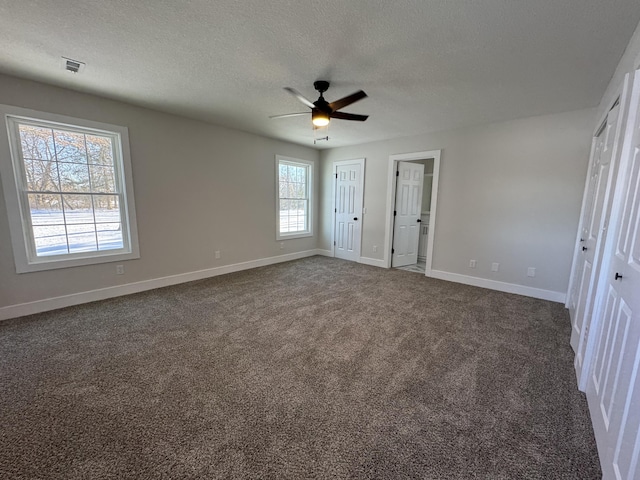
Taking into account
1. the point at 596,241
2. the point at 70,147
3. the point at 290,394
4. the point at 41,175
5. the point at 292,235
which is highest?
the point at 70,147

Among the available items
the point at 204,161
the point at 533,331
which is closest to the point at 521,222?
the point at 533,331

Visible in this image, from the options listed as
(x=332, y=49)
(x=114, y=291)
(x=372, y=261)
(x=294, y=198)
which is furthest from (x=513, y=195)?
(x=114, y=291)

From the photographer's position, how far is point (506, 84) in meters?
2.60

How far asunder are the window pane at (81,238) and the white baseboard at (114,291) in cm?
53

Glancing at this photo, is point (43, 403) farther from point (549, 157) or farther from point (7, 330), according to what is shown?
point (549, 157)

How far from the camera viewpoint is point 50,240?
3027 millimetres

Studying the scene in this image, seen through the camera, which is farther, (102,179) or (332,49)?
(102,179)

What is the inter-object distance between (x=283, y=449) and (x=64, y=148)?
12.6 ft

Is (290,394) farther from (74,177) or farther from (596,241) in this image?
(74,177)

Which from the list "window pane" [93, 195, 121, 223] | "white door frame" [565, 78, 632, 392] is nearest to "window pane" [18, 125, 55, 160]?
"window pane" [93, 195, 121, 223]

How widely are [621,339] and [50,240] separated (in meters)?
4.88

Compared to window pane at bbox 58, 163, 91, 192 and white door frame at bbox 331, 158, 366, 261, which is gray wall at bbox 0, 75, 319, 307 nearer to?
window pane at bbox 58, 163, 91, 192

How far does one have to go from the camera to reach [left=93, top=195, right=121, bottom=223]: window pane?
331cm

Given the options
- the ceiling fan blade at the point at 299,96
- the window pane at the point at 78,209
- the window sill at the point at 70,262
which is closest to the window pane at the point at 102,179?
the window pane at the point at 78,209
